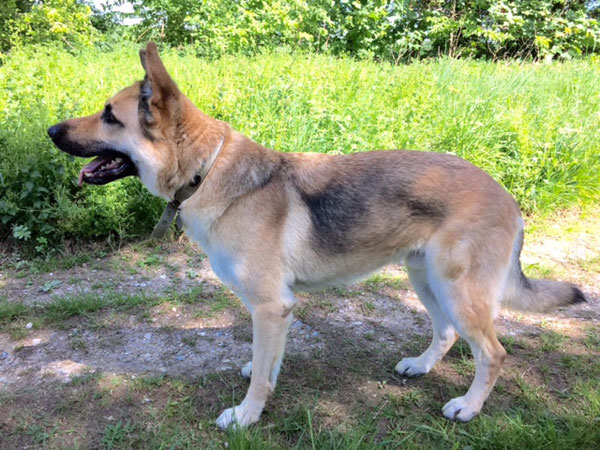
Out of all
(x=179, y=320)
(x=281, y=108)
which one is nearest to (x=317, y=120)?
(x=281, y=108)

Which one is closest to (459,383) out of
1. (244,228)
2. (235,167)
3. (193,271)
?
(244,228)

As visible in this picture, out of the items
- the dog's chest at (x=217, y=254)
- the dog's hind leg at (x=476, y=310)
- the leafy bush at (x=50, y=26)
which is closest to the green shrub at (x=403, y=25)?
the leafy bush at (x=50, y=26)

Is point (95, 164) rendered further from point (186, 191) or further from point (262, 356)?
point (262, 356)

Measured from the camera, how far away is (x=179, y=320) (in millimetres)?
3418

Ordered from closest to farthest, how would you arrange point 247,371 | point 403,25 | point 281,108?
point 247,371, point 281,108, point 403,25

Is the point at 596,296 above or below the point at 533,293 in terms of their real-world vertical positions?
below

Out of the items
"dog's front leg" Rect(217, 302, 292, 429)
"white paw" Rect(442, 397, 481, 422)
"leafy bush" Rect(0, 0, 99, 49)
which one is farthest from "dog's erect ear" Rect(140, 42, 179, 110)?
"leafy bush" Rect(0, 0, 99, 49)

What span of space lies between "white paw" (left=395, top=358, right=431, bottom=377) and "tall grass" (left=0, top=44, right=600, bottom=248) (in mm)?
2585

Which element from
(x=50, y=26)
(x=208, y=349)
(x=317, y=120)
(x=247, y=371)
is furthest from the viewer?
(x=50, y=26)

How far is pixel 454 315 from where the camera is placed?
2.38m

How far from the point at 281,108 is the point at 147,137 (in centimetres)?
299

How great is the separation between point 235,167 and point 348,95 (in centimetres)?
371

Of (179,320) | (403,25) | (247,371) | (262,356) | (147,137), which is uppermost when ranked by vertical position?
(403,25)

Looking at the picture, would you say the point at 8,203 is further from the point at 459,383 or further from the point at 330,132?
the point at 459,383
